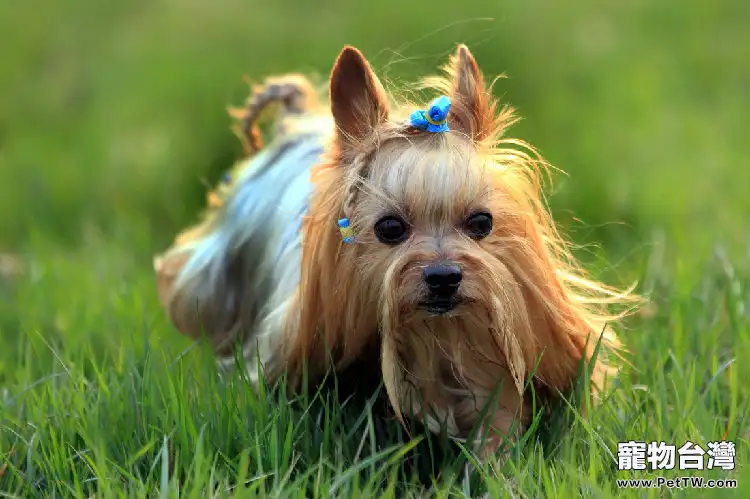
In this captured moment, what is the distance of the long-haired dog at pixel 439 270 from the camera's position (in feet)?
9.43

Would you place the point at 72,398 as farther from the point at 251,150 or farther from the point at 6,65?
the point at 6,65

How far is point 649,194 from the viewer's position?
580 centimetres

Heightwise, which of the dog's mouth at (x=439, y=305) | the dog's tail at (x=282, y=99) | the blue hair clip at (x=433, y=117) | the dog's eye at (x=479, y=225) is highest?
the dog's tail at (x=282, y=99)

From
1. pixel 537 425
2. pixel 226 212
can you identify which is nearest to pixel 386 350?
pixel 537 425

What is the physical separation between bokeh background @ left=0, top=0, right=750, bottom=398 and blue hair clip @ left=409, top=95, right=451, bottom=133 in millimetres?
1491

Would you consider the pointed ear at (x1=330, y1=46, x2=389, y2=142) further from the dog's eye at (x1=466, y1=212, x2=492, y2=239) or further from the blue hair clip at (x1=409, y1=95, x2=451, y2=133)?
the dog's eye at (x1=466, y1=212, x2=492, y2=239)

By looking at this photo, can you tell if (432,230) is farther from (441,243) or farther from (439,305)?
(439,305)

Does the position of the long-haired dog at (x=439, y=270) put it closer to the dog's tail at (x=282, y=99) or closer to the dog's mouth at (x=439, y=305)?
the dog's mouth at (x=439, y=305)

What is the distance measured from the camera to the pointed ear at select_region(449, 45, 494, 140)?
120 inches

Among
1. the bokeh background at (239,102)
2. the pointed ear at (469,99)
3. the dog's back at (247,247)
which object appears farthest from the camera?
the bokeh background at (239,102)

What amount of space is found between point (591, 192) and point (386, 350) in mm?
3014

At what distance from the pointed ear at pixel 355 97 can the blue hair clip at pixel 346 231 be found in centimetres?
25

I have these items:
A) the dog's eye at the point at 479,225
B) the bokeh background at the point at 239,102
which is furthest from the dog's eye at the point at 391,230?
the bokeh background at the point at 239,102

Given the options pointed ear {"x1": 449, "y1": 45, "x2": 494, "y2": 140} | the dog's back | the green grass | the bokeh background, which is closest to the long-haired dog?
pointed ear {"x1": 449, "y1": 45, "x2": 494, "y2": 140}
